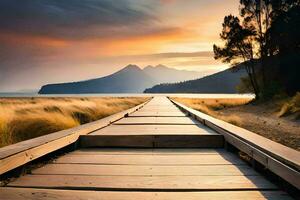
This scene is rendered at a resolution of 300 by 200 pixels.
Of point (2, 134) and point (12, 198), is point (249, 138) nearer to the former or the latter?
point (12, 198)

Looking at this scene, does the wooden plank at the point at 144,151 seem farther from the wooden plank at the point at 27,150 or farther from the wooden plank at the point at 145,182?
the wooden plank at the point at 145,182

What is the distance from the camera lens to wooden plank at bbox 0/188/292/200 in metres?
2.21

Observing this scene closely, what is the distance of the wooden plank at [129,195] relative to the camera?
221 cm

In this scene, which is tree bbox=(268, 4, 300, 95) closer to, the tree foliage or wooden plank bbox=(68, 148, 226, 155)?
the tree foliage

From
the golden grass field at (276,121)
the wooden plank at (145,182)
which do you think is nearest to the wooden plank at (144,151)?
the wooden plank at (145,182)

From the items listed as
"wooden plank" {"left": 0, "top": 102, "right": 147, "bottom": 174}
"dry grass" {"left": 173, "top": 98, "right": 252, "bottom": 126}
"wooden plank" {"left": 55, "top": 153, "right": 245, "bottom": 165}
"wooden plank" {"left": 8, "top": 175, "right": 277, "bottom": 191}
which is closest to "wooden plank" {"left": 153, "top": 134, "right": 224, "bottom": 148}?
"wooden plank" {"left": 55, "top": 153, "right": 245, "bottom": 165}

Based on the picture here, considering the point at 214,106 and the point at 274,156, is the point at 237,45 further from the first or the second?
the point at 274,156

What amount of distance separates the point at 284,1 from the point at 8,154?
30210 millimetres

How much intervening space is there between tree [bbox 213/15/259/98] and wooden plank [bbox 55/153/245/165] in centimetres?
2951

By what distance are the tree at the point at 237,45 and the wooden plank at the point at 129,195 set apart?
101ft

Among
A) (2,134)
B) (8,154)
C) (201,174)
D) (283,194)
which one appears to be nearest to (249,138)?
(201,174)

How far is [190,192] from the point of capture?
2365 mm

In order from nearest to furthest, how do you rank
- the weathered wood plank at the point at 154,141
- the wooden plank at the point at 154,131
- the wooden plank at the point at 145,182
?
the wooden plank at the point at 145,182 < the weathered wood plank at the point at 154,141 < the wooden plank at the point at 154,131

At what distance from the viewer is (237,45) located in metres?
32.2
